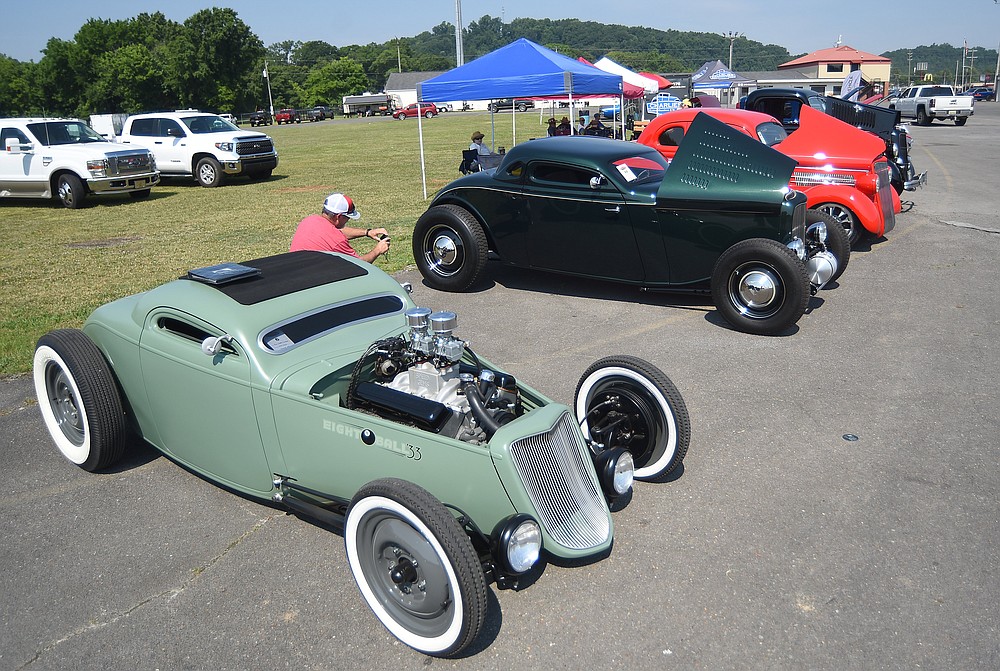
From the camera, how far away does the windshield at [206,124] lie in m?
19.4

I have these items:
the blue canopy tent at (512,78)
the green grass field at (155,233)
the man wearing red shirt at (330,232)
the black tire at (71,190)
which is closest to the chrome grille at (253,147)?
the green grass field at (155,233)

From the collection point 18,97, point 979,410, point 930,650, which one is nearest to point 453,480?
point 930,650

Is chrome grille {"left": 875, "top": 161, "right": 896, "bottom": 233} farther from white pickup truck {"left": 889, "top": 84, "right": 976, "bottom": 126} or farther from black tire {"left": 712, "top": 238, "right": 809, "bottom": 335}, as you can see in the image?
white pickup truck {"left": 889, "top": 84, "right": 976, "bottom": 126}

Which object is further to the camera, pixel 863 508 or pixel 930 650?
pixel 863 508

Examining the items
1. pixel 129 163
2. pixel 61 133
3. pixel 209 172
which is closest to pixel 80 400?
pixel 129 163

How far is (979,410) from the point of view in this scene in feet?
17.7

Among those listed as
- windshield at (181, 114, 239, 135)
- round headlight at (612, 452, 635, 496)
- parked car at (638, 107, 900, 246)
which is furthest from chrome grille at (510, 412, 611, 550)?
windshield at (181, 114, 239, 135)

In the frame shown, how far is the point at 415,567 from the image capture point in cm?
319

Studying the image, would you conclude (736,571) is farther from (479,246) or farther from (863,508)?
(479,246)

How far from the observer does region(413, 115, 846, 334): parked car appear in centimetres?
705

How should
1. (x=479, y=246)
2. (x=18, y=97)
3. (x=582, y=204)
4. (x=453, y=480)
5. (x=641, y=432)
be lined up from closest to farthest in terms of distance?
1. (x=453, y=480)
2. (x=641, y=432)
3. (x=582, y=204)
4. (x=479, y=246)
5. (x=18, y=97)

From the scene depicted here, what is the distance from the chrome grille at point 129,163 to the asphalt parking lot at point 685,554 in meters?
11.3

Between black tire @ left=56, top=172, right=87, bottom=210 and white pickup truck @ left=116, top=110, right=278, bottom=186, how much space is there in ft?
9.63

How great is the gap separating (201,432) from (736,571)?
295 centimetres
